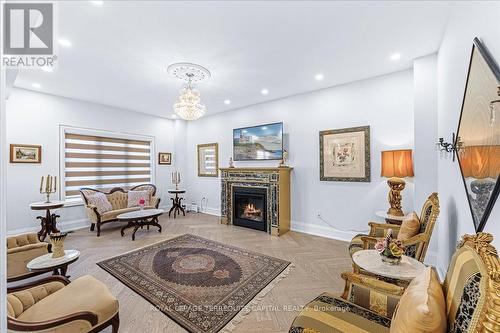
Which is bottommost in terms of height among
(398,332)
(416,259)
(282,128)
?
(416,259)

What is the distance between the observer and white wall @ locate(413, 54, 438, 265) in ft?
9.77

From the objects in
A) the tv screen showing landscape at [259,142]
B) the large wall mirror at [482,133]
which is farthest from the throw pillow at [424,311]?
the tv screen showing landscape at [259,142]

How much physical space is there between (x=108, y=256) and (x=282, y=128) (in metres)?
4.03

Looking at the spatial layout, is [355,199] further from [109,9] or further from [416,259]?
[109,9]

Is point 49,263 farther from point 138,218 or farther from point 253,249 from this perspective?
point 253,249

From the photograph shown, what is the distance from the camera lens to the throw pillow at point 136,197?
5281 mm

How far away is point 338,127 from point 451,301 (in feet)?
11.7

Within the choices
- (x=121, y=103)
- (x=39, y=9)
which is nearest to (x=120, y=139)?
(x=121, y=103)

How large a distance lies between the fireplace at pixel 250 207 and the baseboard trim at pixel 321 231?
718 mm

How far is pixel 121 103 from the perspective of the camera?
5.17 meters

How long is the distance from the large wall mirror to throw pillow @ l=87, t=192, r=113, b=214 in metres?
5.74

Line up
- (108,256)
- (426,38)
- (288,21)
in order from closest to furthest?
(288,21), (426,38), (108,256)

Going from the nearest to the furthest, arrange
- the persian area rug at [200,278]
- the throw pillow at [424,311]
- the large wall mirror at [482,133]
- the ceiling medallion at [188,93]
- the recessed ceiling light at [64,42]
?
the throw pillow at [424,311] → the large wall mirror at [482,133] → the persian area rug at [200,278] → the recessed ceiling light at [64,42] → the ceiling medallion at [188,93]

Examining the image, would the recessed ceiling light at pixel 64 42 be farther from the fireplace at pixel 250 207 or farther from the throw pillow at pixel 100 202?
the fireplace at pixel 250 207
